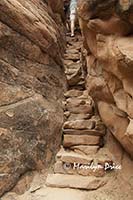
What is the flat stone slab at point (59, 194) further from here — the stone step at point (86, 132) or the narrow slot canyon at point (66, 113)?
the stone step at point (86, 132)

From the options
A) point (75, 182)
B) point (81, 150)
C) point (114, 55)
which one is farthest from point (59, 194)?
point (114, 55)

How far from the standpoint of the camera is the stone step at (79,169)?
14.7 feet

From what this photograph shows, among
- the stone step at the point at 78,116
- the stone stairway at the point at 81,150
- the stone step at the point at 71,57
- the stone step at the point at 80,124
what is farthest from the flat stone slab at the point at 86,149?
the stone step at the point at 71,57

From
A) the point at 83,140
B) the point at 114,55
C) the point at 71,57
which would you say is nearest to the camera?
the point at 114,55

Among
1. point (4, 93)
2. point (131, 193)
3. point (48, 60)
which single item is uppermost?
point (48, 60)

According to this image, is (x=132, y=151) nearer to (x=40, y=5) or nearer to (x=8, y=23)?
(x=8, y=23)

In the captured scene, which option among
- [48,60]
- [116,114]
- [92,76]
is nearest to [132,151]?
[116,114]

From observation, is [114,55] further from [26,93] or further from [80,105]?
[80,105]

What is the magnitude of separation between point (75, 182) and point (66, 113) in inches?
65.2

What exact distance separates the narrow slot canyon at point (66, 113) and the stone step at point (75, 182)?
1 cm

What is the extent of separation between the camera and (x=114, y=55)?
387cm

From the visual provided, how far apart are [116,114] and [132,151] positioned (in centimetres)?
57

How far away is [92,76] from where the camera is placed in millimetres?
4891

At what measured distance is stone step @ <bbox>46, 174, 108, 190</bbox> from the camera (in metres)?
4.26
